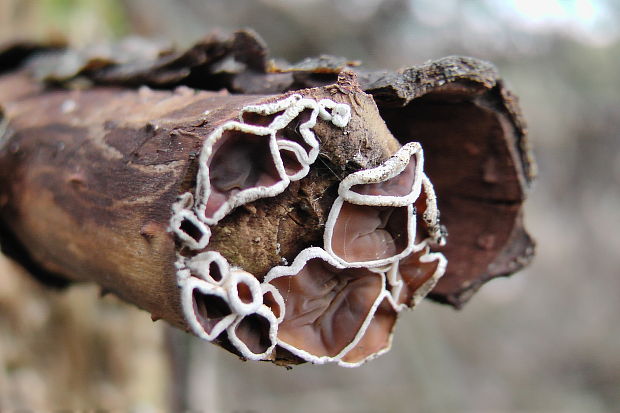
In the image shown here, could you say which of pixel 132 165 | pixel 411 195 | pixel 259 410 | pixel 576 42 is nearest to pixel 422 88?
pixel 411 195

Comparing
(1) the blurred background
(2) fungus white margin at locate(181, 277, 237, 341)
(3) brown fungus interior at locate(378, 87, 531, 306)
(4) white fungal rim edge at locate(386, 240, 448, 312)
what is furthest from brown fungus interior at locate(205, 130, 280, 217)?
(1) the blurred background

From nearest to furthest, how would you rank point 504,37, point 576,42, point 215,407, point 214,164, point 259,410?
1. point 214,164
2. point 215,407
3. point 259,410
4. point 504,37
5. point 576,42

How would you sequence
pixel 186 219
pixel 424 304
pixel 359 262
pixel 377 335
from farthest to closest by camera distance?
pixel 424 304 < pixel 377 335 < pixel 359 262 < pixel 186 219

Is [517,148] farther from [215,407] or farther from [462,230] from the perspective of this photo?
[215,407]

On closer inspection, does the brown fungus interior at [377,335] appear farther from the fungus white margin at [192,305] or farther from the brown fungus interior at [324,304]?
the fungus white margin at [192,305]

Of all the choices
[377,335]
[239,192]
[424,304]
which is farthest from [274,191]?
[424,304]

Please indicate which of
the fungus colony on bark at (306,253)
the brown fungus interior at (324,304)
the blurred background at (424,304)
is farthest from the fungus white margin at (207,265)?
the blurred background at (424,304)

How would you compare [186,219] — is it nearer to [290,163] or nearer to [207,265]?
[207,265]
